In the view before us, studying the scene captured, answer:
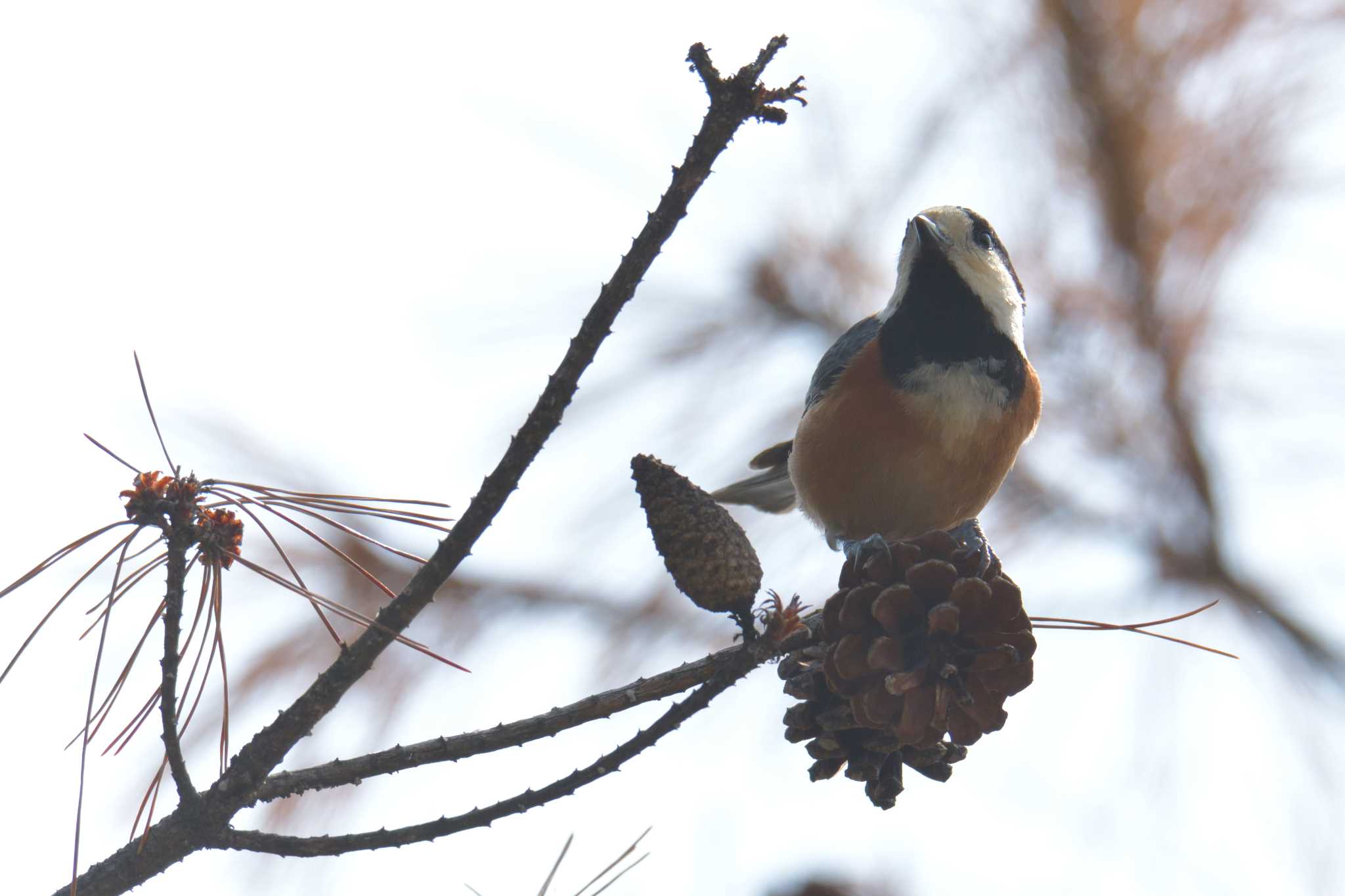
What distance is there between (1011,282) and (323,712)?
5.47 ft

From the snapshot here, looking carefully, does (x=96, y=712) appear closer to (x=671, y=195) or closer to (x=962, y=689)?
(x=671, y=195)

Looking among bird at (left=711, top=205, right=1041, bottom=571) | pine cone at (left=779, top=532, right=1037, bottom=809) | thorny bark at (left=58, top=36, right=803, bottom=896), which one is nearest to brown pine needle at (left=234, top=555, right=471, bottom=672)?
thorny bark at (left=58, top=36, right=803, bottom=896)

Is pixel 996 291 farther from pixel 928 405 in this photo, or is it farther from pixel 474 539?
pixel 474 539

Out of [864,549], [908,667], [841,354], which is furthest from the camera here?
[841,354]

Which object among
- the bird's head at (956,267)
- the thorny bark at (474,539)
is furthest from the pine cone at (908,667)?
the bird's head at (956,267)

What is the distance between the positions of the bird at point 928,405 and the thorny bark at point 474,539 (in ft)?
3.58

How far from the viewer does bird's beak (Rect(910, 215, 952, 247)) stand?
2141 mm

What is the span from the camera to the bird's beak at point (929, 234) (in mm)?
2141

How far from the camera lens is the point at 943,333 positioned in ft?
6.93

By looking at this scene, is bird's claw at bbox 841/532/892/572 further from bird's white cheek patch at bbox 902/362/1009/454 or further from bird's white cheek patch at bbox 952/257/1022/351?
bird's white cheek patch at bbox 952/257/1022/351

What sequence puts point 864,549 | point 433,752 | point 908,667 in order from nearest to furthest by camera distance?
1. point 433,752
2. point 908,667
3. point 864,549

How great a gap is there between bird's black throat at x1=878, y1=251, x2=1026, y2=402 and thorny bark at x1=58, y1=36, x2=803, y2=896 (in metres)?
1.21

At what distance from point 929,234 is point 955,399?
12.9 inches

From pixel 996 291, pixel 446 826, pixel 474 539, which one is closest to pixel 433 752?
pixel 446 826
